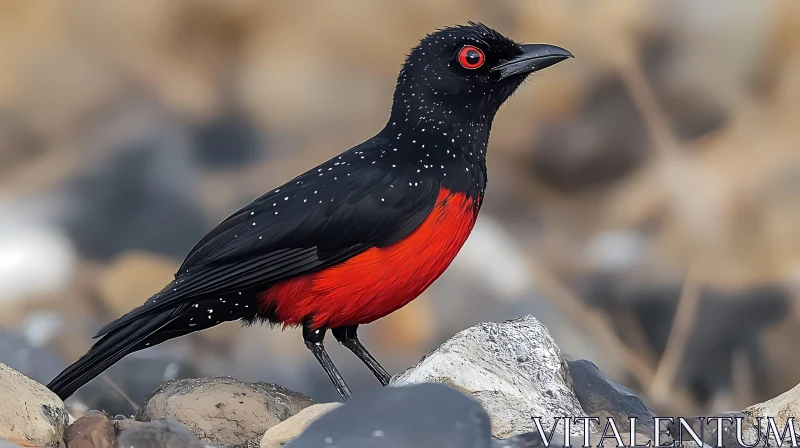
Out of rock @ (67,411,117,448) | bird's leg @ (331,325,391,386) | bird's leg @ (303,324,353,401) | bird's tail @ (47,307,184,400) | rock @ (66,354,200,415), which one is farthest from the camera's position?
rock @ (66,354,200,415)

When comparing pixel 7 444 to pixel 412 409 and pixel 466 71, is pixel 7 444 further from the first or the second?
pixel 466 71

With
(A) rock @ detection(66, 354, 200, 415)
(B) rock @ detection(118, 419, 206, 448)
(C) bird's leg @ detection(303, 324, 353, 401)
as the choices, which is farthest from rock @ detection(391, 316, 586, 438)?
(A) rock @ detection(66, 354, 200, 415)

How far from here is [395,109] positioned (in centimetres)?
450

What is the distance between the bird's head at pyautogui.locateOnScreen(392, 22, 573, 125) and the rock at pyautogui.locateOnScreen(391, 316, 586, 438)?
0.92 metres

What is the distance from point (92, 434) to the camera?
3.52 metres

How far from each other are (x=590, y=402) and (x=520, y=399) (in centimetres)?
50

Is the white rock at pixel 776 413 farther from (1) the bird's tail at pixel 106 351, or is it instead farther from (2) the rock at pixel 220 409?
(1) the bird's tail at pixel 106 351

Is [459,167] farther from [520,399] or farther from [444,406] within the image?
[444,406]

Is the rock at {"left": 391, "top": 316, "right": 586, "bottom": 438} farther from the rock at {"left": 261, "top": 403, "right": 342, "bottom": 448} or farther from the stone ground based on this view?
the rock at {"left": 261, "top": 403, "right": 342, "bottom": 448}

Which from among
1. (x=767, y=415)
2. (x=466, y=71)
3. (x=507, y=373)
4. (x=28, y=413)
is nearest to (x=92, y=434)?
(x=28, y=413)

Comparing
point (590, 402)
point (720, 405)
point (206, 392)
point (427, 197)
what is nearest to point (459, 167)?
point (427, 197)

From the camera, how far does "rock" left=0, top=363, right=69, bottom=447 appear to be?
3.30 metres

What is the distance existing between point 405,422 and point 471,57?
1887mm

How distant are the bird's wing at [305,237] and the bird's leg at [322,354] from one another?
Result: 27 centimetres
